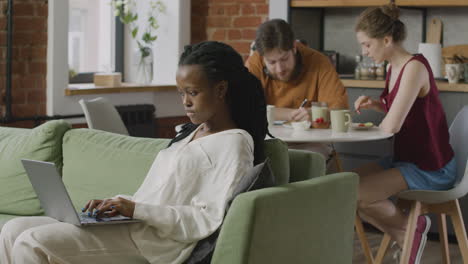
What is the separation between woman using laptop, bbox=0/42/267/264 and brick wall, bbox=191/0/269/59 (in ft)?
10.9

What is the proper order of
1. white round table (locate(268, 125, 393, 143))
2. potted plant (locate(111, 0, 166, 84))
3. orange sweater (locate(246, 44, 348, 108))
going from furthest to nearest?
1. potted plant (locate(111, 0, 166, 84))
2. orange sweater (locate(246, 44, 348, 108))
3. white round table (locate(268, 125, 393, 143))

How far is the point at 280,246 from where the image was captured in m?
2.55

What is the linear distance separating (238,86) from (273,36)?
1.31 m

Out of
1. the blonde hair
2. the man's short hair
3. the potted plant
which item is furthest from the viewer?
the potted plant

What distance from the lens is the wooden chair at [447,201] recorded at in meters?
3.82

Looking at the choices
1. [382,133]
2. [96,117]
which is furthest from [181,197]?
[96,117]

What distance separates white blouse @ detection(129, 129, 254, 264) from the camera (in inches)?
101

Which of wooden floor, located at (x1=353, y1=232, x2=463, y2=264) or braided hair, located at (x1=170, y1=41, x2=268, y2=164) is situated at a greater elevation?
braided hair, located at (x1=170, y1=41, x2=268, y2=164)

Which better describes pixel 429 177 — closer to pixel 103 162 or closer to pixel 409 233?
pixel 409 233

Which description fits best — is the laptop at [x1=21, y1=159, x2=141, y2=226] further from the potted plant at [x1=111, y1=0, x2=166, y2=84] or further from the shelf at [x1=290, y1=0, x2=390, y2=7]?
the potted plant at [x1=111, y1=0, x2=166, y2=84]

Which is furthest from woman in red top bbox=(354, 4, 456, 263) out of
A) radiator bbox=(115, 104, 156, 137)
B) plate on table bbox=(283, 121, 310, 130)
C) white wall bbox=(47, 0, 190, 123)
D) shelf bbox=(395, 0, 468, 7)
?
radiator bbox=(115, 104, 156, 137)

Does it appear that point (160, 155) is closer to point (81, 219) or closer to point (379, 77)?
point (81, 219)

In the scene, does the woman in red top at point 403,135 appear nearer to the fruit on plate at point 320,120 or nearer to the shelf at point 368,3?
the fruit on plate at point 320,120

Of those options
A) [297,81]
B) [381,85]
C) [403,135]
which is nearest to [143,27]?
[381,85]
